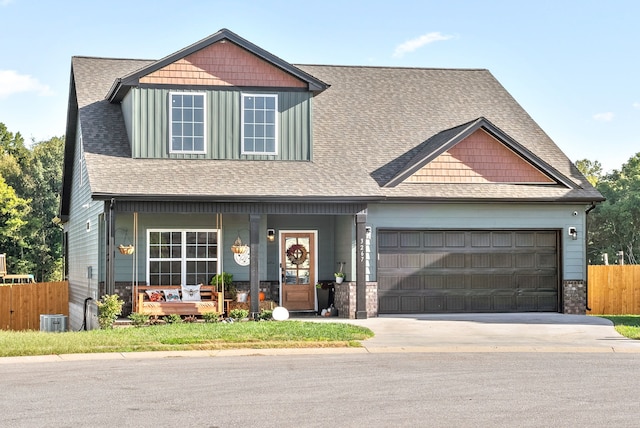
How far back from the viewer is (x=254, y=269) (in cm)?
2173

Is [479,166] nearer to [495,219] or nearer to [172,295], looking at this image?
[495,219]

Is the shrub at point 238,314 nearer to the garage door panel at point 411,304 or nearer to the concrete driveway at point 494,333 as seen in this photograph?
the concrete driveway at point 494,333

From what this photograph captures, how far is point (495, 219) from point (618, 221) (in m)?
26.9

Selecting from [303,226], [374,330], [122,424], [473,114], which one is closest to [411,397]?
[122,424]

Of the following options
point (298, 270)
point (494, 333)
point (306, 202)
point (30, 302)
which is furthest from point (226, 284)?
point (30, 302)

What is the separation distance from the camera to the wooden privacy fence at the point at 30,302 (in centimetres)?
3045

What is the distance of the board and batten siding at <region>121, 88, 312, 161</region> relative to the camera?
907 inches

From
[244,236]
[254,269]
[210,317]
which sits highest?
[244,236]

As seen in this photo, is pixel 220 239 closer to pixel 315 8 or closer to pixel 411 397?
pixel 315 8

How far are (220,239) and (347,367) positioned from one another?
9807 mm

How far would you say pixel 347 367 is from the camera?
14.4 meters

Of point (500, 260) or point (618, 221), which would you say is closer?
point (500, 260)

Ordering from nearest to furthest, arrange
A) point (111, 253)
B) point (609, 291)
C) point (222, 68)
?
point (111, 253) < point (222, 68) < point (609, 291)

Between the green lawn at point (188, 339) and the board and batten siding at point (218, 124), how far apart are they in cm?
582
